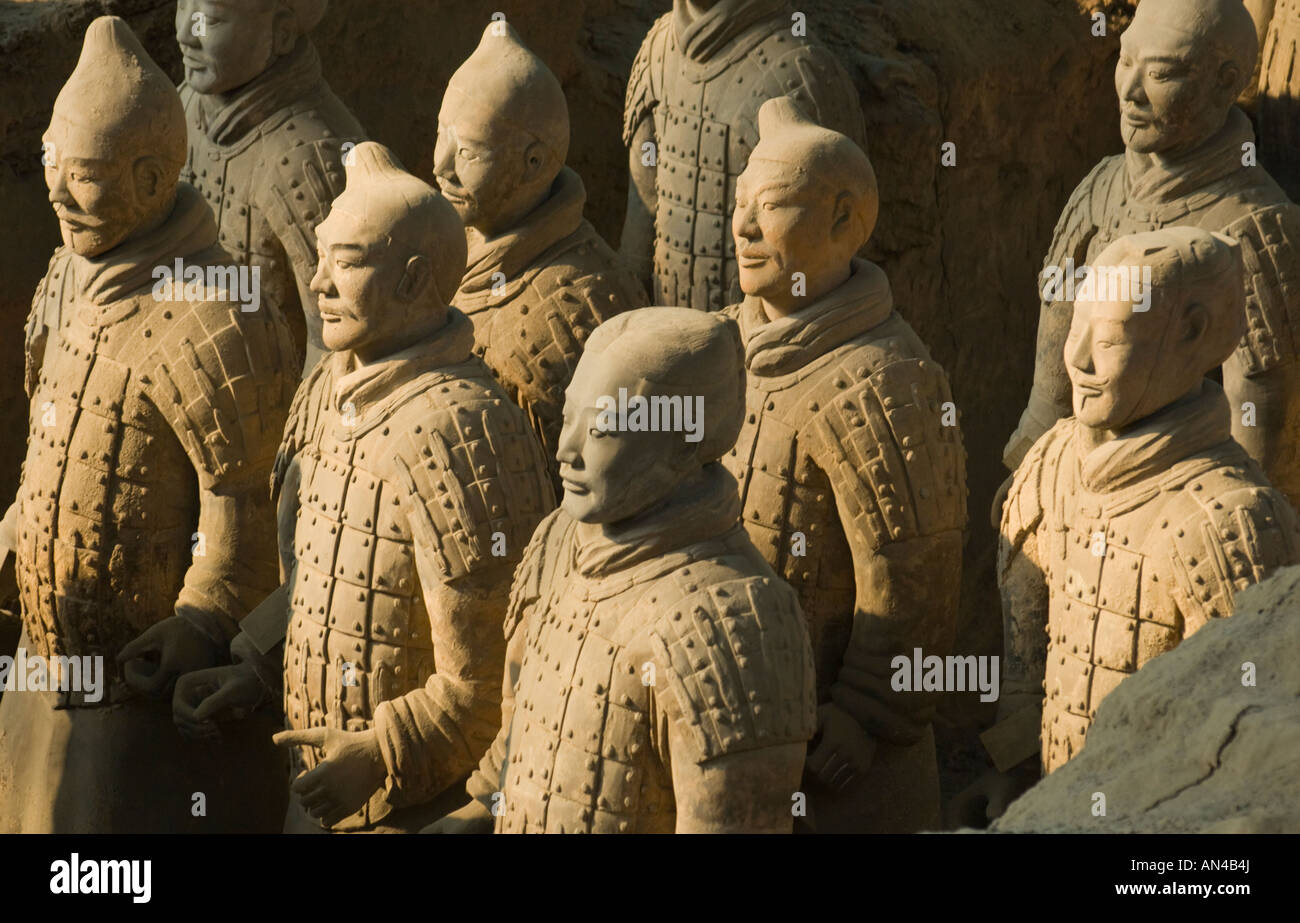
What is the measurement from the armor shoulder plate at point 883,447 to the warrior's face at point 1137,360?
73cm

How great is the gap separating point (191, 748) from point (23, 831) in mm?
505

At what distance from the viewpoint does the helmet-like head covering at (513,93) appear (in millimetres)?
6523

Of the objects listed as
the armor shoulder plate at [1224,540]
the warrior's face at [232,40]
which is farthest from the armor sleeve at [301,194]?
the armor shoulder plate at [1224,540]

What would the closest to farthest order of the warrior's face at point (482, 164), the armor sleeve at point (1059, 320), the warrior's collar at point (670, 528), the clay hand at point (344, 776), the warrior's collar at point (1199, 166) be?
the warrior's collar at point (670, 528)
the clay hand at point (344, 776)
the warrior's face at point (482, 164)
the warrior's collar at point (1199, 166)
the armor sleeve at point (1059, 320)

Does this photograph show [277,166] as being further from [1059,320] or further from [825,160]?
[1059,320]

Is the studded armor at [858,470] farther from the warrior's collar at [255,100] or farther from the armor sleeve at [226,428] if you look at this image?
the warrior's collar at [255,100]

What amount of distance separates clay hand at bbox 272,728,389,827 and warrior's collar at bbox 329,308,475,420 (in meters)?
0.73

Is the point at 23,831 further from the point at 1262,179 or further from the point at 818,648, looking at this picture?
the point at 1262,179

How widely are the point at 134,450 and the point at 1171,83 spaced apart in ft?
9.78

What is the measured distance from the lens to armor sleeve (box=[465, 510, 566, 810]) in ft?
16.7

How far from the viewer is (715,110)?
7734 millimetres

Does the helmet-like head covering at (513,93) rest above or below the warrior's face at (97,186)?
above

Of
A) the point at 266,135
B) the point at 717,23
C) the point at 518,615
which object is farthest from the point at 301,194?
the point at 518,615

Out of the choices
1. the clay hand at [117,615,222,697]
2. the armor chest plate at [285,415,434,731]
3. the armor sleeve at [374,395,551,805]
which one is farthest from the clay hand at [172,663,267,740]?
the armor sleeve at [374,395,551,805]
